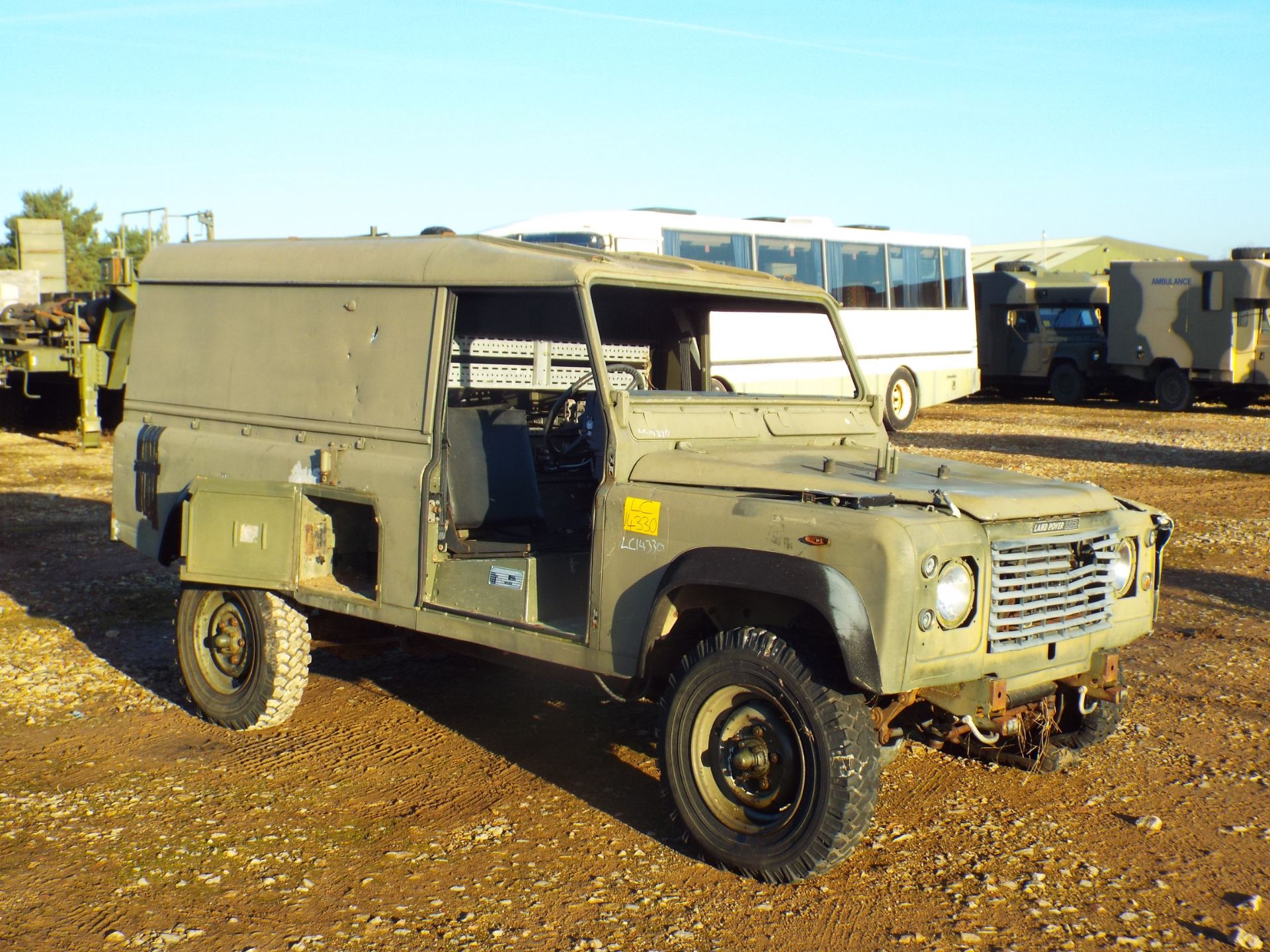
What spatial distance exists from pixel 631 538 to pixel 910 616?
1057mm

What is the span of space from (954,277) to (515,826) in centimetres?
1772

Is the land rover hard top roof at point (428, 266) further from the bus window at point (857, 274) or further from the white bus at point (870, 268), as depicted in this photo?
the bus window at point (857, 274)

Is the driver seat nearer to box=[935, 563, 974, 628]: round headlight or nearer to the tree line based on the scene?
box=[935, 563, 974, 628]: round headlight

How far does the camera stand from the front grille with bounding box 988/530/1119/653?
393 centimetres

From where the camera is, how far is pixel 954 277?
2062cm

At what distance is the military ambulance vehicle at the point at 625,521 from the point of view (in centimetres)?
384

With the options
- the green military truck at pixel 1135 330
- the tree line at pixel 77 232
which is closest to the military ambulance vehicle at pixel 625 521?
the green military truck at pixel 1135 330

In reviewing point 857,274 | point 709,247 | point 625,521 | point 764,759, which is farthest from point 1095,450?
point 764,759

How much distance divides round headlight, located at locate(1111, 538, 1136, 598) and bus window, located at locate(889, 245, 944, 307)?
14757 mm

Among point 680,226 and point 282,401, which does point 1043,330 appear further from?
point 282,401

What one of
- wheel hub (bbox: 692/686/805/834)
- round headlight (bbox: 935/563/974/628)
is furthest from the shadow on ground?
wheel hub (bbox: 692/686/805/834)

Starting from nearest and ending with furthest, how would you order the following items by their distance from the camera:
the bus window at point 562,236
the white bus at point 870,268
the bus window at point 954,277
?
the bus window at point 562,236, the white bus at point 870,268, the bus window at point 954,277

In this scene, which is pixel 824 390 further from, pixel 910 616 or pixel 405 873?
pixel 405 873

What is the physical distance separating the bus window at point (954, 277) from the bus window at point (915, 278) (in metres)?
0.22
